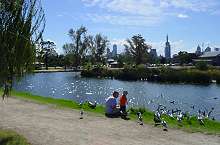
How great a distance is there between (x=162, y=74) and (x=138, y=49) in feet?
173

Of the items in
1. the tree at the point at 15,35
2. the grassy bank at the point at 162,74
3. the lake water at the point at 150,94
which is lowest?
the lake water at the point at 150,94

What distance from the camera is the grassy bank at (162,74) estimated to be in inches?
3172

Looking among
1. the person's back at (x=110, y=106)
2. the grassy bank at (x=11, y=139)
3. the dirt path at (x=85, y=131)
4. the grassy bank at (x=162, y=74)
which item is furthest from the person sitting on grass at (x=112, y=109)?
the grassy bank at (x=162, y=74)

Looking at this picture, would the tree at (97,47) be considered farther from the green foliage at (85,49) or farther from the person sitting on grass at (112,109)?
the person sitting on grass at (112,109)

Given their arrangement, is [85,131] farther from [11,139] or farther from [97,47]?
[97,47]

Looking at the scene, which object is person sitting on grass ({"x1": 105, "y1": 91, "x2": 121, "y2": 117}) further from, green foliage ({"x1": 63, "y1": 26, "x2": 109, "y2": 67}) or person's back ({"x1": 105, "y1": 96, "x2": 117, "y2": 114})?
green foliage ({"x1": 63, "y1": 26, "x2": 109, "y2": 67})

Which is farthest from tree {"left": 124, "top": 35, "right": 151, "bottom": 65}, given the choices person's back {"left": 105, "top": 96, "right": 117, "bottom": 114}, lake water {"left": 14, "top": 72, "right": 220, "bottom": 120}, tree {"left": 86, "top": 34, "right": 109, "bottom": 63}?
person's back {"left": 105, "top": 96, "right": 117, "bottom": 114}

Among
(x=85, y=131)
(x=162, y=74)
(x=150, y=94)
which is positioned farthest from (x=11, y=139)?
(x=162, y=74)

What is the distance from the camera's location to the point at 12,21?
1208 centimetres

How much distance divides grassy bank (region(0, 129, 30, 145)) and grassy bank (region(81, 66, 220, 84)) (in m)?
67.3

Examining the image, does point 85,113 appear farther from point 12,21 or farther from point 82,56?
point 82,56

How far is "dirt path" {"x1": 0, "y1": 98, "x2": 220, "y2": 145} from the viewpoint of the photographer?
12.9m

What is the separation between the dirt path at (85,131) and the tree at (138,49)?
12105 centimetres

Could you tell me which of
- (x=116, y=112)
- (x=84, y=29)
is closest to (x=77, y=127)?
(x=116, y=112)
